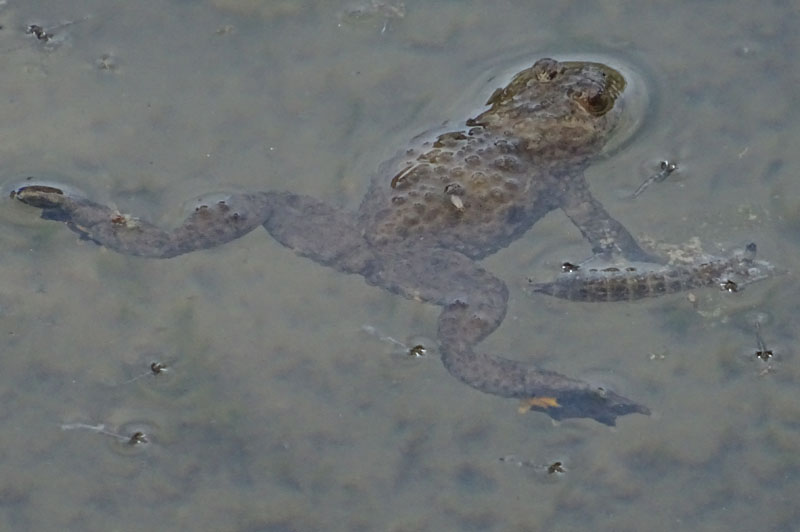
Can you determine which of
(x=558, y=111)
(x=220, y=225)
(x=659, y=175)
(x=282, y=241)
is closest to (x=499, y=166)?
(x=558, y=111)

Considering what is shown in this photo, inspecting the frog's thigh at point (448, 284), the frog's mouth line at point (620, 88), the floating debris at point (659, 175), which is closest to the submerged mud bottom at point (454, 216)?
the frog's thigh at point (448, 284)

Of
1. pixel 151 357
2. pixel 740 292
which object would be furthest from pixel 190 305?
→ pixel 740 292

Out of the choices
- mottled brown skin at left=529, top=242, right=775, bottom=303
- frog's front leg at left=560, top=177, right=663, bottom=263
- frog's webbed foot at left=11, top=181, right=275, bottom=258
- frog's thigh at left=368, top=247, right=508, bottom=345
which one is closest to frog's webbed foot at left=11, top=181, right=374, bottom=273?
frog's webbed foot at left=11, top=181, right=275, bottom=258

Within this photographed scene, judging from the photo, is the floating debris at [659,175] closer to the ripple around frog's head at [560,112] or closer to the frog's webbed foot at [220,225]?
the ripple around frog's head at [560,112]

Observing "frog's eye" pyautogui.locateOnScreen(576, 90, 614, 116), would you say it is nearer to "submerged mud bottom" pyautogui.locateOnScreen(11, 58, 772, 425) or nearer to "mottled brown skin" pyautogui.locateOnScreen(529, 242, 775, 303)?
"submerged mud bottom" pyautogui.locateOnScreen(11, 58, 772, 425)

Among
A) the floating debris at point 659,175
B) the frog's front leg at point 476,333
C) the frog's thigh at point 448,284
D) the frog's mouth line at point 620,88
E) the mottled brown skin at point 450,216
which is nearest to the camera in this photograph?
the frog's front leg at point 476,333

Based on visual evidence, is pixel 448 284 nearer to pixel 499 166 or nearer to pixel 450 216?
pixel 450 216

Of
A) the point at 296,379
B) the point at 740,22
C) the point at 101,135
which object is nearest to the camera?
the point at 296,379

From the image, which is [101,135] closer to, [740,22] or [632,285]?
[632,285]
